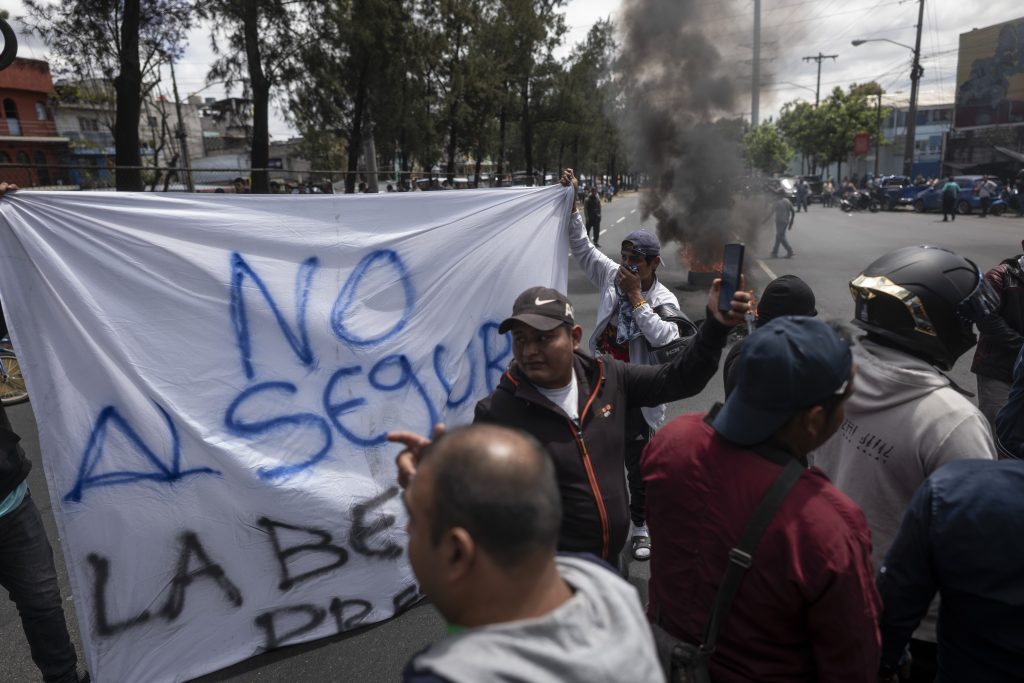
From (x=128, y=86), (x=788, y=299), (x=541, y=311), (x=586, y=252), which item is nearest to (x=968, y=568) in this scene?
(x=541, y=311)

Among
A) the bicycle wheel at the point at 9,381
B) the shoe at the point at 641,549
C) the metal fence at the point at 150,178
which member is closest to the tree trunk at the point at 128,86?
the metal fence at the point at 150,178

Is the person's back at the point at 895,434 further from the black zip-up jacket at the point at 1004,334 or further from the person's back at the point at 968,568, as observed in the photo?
the black zip-up jacket at the point at 1004,334

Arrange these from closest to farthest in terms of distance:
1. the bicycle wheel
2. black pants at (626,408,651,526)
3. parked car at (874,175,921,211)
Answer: black pants at (626,408,651,526) → the bicycle wheel → parked car at (874,175,921,211)

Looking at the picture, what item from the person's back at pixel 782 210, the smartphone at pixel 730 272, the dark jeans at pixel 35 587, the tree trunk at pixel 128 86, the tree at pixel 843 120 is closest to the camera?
the smartphone at pixel 730 272

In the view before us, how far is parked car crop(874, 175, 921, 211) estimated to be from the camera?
3136 centimetres

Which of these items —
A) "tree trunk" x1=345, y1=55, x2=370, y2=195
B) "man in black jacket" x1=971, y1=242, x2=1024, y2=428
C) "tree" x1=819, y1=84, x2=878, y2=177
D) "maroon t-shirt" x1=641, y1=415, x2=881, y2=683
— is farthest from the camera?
"tree" x1=819, y1=84, x2=878, y2=177

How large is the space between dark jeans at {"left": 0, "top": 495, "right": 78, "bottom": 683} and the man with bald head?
2.01 meters

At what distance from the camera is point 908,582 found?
54.6 inches

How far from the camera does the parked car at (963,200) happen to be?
2500cm

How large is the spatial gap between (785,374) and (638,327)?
2.03 meters

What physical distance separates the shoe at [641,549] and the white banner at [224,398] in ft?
4.08

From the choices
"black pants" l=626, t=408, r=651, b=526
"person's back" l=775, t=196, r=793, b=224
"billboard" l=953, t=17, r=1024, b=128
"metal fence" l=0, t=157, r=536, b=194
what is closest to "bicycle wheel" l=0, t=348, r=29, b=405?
"metal fence" l=0, t=157, r=536, b=194

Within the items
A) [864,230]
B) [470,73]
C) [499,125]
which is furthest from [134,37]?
[864,230]

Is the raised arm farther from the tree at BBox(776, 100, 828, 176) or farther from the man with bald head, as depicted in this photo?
the tree at BBox(776, 100, 828, 176)
